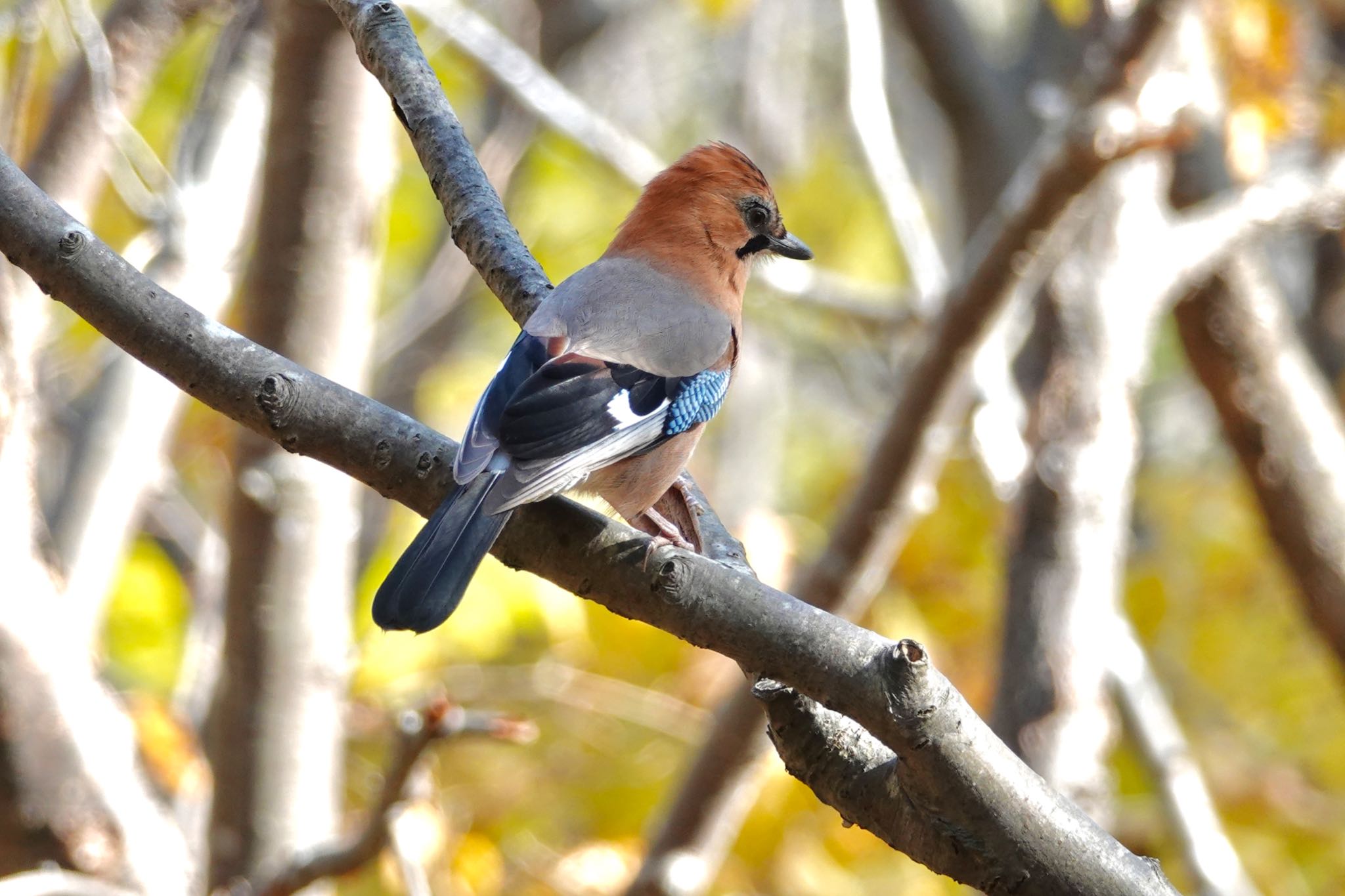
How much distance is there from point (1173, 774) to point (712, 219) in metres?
2.65

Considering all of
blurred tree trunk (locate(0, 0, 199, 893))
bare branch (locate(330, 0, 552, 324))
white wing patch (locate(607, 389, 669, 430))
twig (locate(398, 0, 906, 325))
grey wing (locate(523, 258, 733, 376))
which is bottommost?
blurred tree trunk (locate(0, 0, 199, 893))

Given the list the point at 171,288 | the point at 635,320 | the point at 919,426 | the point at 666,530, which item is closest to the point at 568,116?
the point at 171,288

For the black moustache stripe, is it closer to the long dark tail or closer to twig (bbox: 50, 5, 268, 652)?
twig (bbox: 50, 5, 268, 652)

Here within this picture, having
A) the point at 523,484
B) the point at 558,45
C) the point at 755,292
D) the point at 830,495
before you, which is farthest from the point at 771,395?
the point at 523,484

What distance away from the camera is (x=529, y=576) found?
5.91m

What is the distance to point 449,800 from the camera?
6.21 meters

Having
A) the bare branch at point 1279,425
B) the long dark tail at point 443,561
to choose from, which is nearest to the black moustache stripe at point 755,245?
the long dark tail at point 443,561

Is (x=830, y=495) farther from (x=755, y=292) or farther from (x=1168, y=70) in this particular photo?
(x=1168, y=70)

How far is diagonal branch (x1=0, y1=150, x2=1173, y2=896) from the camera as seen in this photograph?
1989mm

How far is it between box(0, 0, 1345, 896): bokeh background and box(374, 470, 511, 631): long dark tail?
998 mm

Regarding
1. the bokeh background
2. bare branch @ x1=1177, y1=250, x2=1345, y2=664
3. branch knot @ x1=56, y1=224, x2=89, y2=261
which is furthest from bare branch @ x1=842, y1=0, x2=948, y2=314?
branch knot @ x1=56, y1=224, x2=89, y2=261

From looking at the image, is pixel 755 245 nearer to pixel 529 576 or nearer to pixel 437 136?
pixel 437 136

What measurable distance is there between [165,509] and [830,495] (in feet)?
12.0

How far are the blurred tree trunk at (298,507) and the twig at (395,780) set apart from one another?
34.9 inches
